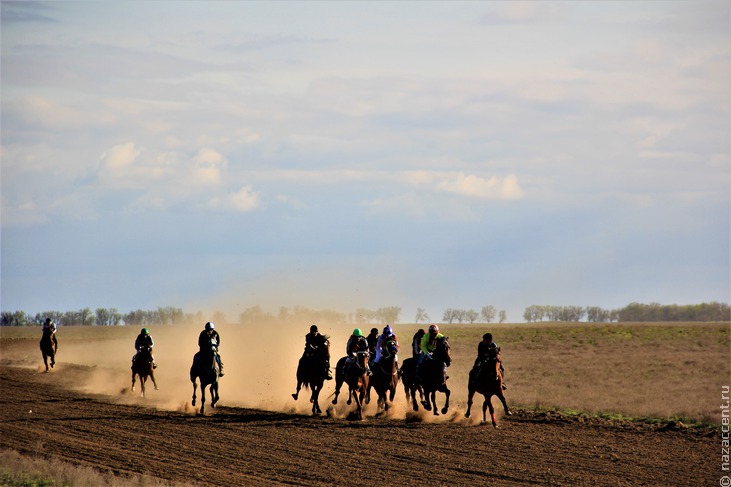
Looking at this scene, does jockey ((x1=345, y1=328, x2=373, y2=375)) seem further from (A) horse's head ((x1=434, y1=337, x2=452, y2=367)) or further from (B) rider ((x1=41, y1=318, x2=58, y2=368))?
(B) rider ((x1=41, y1=318, x2=58, y2=368))

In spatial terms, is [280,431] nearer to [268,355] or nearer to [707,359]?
[268,355]

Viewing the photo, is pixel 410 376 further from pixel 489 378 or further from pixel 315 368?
pixel 489 378

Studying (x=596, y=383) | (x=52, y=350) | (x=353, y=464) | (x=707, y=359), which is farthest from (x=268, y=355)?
(x=353, y=464)

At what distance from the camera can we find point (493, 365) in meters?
26.5

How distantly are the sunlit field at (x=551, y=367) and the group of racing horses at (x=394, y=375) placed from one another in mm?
2831

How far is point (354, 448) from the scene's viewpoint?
75.8ft

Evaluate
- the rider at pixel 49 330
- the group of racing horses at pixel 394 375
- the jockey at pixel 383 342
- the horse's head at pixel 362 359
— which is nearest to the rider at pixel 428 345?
the group of racing horses at pixel 394 375

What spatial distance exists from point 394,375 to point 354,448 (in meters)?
6.19

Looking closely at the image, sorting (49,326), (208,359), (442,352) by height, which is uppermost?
(49,326)

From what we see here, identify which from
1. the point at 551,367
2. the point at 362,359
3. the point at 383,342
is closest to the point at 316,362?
the point at 362,359

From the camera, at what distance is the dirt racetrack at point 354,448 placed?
65.0 ft

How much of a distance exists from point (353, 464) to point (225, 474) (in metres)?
2.97

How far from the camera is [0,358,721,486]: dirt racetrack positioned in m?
19.8

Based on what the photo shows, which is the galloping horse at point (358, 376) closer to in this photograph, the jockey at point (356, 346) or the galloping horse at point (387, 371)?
the jockey at point (356, 346)
